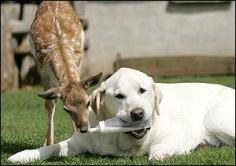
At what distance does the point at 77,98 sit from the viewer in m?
6.95

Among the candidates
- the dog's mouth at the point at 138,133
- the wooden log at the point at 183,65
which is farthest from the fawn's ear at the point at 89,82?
the wooden log at the point at 183,65

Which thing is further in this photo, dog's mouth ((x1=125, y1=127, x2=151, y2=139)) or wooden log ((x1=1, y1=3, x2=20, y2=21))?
wooden log ((x1=1, y1=3, x2=20, y2=21))

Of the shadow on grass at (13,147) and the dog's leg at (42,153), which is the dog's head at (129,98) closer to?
the dog's leg at (42,153)

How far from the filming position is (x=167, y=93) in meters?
7.21

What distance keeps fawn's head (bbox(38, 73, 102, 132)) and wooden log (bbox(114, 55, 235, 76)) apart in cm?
957

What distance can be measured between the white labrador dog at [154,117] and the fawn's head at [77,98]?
12 centimetres

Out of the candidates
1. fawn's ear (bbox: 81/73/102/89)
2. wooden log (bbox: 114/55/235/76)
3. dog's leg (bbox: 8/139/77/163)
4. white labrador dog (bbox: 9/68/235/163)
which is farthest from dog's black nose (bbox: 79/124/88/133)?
wooden log (bbox: 114/55/235/76)

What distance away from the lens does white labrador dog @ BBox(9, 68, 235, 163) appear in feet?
21.0

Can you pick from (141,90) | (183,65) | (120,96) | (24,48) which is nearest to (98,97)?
(120,96)

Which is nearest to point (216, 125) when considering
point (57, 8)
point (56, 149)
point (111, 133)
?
point (111, 133)

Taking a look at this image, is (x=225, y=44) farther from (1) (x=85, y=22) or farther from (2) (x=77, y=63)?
(2) (x=77, y=63)

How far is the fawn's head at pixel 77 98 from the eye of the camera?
6.78m

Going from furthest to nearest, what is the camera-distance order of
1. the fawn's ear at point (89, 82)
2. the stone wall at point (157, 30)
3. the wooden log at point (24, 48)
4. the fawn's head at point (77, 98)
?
1. the stone wall at point (157, 30)
2. the wooden log at point (24, 48)
3. the fawn's ear at point (89, 82)
4. the fawn's head at point (77, 98)

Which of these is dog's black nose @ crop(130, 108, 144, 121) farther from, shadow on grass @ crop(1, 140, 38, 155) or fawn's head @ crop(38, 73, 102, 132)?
shadow on grass @ crop(1, 140, 38, 155)
